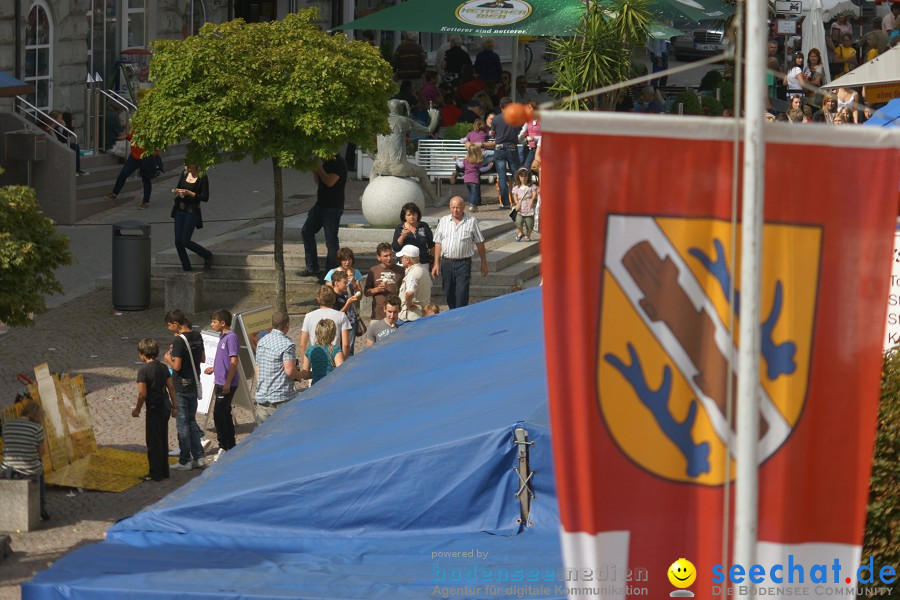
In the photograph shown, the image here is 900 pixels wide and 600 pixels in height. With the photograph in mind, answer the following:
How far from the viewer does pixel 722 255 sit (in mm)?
4508

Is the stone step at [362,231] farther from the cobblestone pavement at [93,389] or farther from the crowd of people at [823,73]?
A: the crowd of people at [823,73]

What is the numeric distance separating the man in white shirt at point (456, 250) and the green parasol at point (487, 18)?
7742 millimetres

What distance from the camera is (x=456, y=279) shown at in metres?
15.4

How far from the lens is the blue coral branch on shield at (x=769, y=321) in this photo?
177 inches

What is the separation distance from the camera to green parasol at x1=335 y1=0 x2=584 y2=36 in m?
22.6

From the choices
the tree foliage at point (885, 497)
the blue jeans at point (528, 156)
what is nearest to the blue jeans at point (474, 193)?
the blue jeans at point (528, 156)

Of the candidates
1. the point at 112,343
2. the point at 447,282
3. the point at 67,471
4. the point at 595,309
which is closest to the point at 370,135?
the point at 447,282

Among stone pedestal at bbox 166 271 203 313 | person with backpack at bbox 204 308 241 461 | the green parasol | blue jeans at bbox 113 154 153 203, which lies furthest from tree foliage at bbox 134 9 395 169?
blue jeans at bbox 113 154 153 203

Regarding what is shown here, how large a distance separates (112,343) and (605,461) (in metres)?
12.7

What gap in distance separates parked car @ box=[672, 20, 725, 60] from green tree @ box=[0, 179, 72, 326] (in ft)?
107

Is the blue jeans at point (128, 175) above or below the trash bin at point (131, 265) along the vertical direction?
above

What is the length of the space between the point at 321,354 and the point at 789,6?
20635 millimetres

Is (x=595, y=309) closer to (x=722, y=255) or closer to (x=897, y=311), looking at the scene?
(x=722, y=255)

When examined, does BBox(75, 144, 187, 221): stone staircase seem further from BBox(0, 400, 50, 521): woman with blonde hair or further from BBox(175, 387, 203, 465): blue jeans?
BBox(0, 400, 50, 521): woman with blonde hair
